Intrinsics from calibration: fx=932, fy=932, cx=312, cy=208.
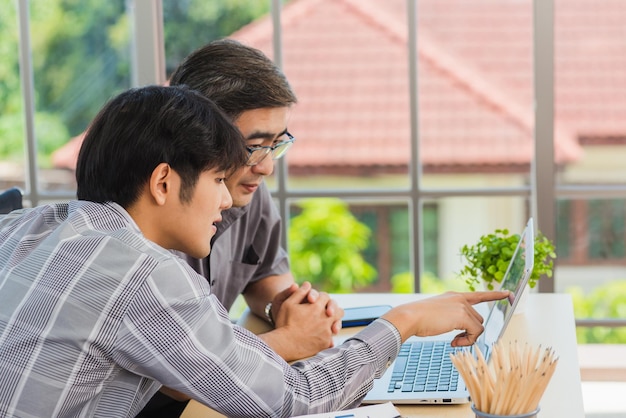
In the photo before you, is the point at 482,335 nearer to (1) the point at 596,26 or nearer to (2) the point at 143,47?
(2) the point at 143,47

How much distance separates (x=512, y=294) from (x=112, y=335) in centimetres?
73

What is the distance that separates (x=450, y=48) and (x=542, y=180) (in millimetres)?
1156

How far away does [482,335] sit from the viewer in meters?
1.69

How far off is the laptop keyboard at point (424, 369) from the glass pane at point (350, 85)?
2.05 m

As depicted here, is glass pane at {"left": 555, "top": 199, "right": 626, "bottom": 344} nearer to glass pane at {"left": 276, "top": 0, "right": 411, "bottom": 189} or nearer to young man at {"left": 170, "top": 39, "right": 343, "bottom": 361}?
glass pane at {"left": 276, "top": 0, "right": 411, "bottom": 189}

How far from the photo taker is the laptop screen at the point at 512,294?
1542 mm

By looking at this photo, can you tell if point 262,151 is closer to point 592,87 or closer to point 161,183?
point 161,183

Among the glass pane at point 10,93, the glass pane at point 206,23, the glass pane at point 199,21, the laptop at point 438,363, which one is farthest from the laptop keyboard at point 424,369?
the glass pane at point 10,93

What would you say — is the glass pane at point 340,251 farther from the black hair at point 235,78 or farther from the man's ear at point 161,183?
the man's ear at point 161,183

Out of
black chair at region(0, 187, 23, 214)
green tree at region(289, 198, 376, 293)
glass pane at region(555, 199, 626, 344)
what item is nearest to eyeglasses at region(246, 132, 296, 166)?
black chair at region(0, 187, 23, 214)

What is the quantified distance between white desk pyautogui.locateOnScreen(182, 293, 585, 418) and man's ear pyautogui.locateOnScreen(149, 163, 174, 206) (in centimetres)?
36

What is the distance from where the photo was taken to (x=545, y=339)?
181 centimetres

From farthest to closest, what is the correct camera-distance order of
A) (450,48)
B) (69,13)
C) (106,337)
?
1. (450,48)
2. (69,13)
3. (106,337)

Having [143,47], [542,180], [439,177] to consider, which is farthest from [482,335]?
[439,177]
